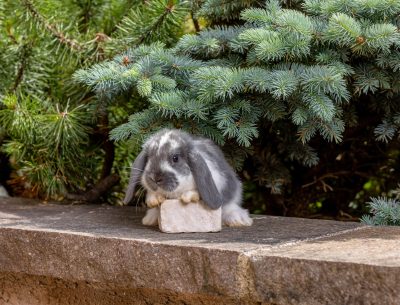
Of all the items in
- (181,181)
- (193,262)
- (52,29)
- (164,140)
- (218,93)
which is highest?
(52,29)

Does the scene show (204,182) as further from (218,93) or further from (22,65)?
(22,65)

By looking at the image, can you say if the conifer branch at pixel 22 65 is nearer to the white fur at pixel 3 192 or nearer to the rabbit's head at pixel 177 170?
the white fur at pixel 3 192

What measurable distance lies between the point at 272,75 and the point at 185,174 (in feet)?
1.66

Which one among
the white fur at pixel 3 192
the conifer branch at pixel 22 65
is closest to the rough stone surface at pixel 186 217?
the conifer branch at pixel 22 65

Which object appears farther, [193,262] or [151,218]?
[151,218]

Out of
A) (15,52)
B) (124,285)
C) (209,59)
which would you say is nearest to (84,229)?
(124,285)

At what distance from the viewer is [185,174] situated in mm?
2609

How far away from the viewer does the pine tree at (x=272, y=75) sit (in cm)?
271

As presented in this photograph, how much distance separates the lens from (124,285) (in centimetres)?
248

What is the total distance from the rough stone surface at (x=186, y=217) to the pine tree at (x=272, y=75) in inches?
13.9

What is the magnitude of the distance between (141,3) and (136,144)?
938 mm

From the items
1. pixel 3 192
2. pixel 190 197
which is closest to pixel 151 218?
pixel 190 197

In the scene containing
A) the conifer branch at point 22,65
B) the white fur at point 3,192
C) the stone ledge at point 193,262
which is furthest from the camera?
the white fur at point 3,192

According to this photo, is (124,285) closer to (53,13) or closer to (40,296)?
(40,296)
